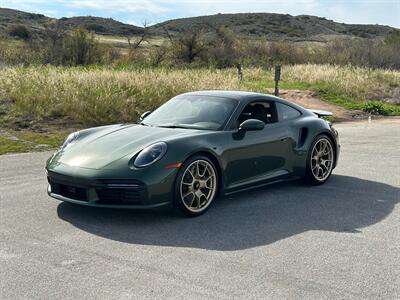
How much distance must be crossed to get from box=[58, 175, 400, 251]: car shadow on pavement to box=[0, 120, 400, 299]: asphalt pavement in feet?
0.04

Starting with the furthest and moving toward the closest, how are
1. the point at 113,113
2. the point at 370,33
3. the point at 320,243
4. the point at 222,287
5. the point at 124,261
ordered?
the point at 370,33 < the point at 113,113 < the point at 320,243 < the point at 124,261 < the point at 222,287

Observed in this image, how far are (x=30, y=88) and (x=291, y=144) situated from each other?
10046mm

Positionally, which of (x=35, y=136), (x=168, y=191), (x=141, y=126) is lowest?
(x=35, y=136)

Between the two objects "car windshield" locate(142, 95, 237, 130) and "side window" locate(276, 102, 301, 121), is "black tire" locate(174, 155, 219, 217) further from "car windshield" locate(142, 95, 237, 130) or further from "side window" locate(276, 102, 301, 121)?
"side window" locate(276, 102, 301, 121)

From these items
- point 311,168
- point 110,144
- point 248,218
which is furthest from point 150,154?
point 311,168

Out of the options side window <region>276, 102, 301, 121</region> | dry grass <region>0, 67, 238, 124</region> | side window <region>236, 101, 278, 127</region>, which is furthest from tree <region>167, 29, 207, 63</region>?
side window <region>236, 101, 278, 127</region>

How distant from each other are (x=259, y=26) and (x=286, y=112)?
100801 millimetres

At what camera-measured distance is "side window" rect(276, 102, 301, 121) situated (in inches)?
279

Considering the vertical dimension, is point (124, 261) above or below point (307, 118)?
below

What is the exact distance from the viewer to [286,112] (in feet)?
23.6

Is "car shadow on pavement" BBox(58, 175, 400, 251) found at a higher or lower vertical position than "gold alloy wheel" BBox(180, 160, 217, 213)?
lower

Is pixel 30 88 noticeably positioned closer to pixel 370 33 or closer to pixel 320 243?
pixel 320 243

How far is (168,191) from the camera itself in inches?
212

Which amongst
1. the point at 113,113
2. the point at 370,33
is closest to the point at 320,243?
the point at 113,113
